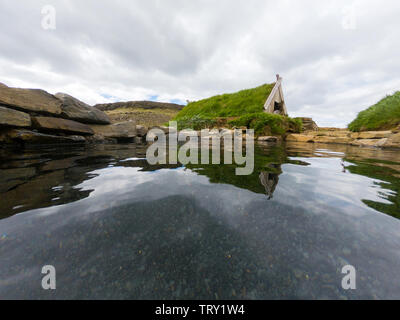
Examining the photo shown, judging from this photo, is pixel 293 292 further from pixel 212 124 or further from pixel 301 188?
pixel 212 124

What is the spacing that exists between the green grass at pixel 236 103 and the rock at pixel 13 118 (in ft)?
34.3

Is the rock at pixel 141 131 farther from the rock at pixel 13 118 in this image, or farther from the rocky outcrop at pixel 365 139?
the rocky outcrop at pixel 365 139

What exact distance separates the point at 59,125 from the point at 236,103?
41.6 feet

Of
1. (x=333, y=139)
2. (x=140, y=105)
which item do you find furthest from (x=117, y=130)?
(x=140, y=105)

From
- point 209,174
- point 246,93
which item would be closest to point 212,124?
point 246,93

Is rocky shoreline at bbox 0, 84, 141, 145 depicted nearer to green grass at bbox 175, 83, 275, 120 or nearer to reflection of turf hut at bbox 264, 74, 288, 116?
green grass at bbox 175, 83, 275, 120

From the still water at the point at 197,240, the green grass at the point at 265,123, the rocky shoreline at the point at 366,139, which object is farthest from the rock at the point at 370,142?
the still water at the point at 197,240

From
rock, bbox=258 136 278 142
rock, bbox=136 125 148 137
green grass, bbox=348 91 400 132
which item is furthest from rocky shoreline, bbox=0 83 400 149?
rock, bbox=258 136 278 142

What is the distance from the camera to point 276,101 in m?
13.8

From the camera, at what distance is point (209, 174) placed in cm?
229

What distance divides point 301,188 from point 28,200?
9.29ft

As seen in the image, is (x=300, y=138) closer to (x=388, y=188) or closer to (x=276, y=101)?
(x=276, y=101)
